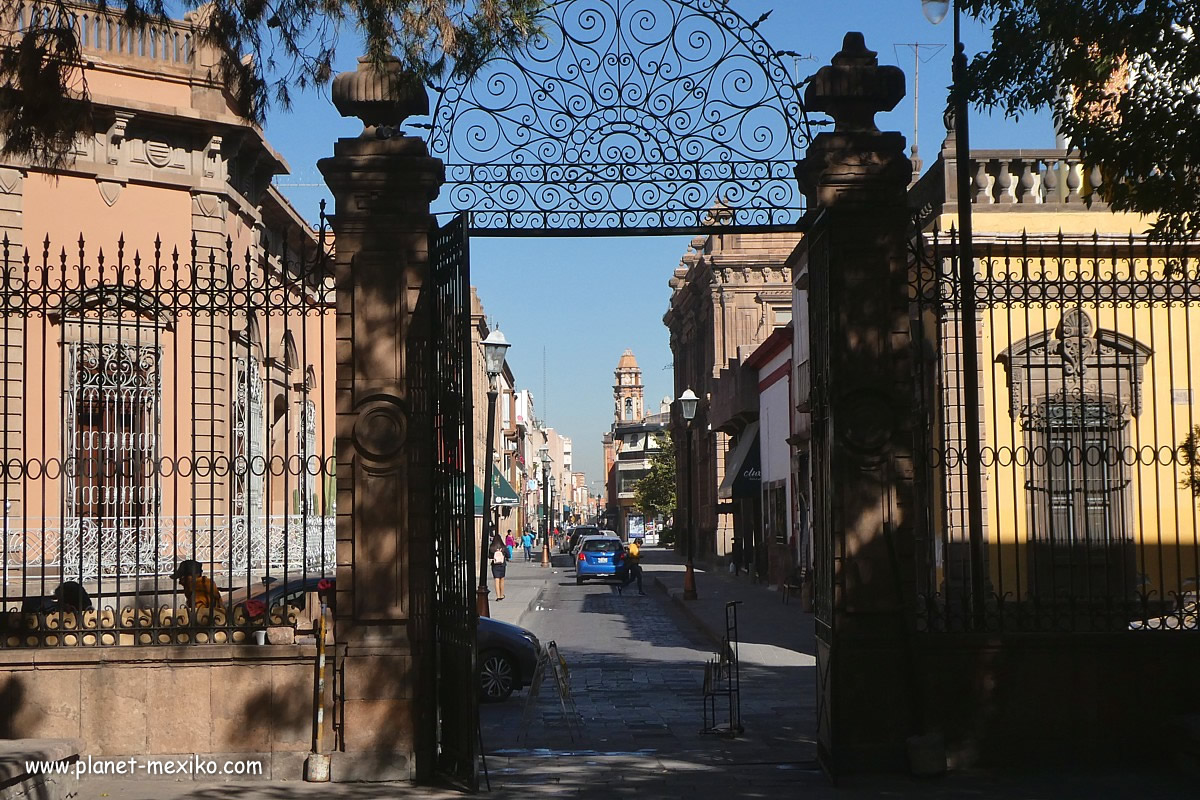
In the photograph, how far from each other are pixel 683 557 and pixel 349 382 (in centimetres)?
5704

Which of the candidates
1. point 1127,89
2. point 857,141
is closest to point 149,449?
point 857,141

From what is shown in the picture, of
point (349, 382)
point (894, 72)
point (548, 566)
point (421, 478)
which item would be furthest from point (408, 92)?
point (548, 566)

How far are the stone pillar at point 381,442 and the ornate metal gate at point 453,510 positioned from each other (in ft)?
0.38

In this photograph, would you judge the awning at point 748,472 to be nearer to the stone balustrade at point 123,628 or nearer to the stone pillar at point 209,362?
the stone pillar at point 209,362

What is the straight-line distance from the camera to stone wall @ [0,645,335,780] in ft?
31.9

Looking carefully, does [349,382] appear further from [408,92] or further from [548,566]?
[548,566]

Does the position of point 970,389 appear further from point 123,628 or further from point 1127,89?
point 123,628

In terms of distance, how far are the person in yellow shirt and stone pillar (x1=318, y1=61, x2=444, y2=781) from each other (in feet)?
3.16

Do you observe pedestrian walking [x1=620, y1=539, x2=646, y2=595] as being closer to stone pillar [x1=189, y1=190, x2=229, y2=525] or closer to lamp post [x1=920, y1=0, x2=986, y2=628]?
stone pillar [x1=189, y1=190, x2=229, y2=525]

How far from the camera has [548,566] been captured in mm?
57000

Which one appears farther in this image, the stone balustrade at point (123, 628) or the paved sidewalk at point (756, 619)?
the paved sidewalk at point (756, 619)

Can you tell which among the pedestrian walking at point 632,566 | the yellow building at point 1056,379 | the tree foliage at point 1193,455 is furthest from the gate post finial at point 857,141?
the pedestrian walking at point 632,566

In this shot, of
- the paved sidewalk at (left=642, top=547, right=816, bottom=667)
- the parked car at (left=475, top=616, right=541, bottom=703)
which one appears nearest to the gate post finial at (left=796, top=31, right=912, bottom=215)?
the paved sidewalk at (left=642, top=547, right=816, bottom=667)

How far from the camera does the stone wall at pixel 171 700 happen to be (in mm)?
9711
